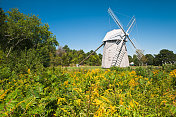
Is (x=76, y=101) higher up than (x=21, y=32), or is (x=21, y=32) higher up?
(x=21, y=32)

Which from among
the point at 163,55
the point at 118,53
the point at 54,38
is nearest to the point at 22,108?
the point at 118,53

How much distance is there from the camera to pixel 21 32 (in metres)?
15.7

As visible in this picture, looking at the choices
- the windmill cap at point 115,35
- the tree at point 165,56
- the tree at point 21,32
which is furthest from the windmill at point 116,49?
the tree at point 165,56

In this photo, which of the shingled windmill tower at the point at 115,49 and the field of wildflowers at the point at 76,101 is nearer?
the field of wildflowers at the point at 76,101

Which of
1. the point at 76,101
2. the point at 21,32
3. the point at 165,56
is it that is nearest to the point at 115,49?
the point at 21,32

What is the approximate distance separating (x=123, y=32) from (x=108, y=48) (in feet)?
15.9

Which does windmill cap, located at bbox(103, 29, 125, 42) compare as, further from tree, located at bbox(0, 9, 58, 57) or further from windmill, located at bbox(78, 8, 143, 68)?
tree, located at bbox(0, 9, 58, 57)

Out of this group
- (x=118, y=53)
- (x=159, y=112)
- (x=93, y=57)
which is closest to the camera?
(x=159, y=112)

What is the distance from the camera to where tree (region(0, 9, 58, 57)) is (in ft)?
49.8

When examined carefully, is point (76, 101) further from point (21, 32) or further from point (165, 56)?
point (165, 56)

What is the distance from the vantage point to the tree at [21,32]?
15.2 meters

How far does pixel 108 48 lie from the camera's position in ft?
64.6

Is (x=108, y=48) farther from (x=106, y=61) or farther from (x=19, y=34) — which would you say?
(x=19, y=34)

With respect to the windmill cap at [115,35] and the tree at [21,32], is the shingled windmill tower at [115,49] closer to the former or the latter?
the windmill cap at [115,35]
